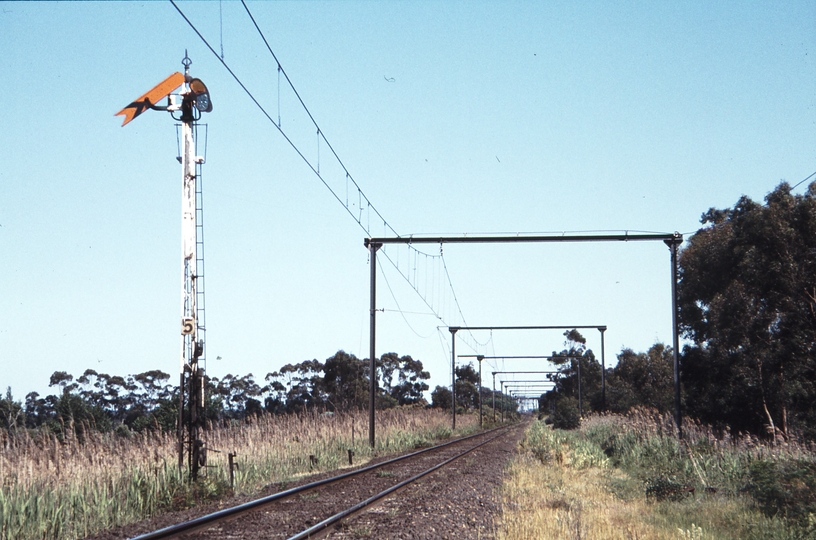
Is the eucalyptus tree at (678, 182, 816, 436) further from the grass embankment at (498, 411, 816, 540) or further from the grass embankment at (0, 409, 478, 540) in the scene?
the grass embankment at (0, 409, 478, 540)

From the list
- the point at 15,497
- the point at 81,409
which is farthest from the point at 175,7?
the point at 81,409

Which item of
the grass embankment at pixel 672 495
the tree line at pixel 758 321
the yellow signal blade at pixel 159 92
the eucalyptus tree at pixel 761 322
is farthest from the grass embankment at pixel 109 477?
the eucalyptus tree at pixel 761 322

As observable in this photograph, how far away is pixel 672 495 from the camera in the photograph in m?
14.3

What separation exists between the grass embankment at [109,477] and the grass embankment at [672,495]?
535 centimetres

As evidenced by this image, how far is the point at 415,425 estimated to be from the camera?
41.1 metres

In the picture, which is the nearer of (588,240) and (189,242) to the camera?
(189,242)

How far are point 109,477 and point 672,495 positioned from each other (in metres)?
9.81

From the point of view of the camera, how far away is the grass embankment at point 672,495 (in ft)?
33.2

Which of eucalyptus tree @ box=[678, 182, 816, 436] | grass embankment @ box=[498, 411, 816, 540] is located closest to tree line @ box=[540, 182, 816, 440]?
eucalyptus tree @ box=[678, 182, 816, 436]

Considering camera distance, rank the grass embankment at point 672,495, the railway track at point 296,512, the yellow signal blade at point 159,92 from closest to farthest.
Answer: the railway track at point 296,512
the grass embankment at point 672,495
the yellow signal blade at point 159,92

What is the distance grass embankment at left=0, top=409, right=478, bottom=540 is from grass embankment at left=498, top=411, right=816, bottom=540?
17.6 feet

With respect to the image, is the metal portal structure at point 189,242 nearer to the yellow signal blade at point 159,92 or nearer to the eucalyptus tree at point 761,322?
the yellow signal blade at point 159,92

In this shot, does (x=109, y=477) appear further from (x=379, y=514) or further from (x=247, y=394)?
Answer: (x=247, y=394)

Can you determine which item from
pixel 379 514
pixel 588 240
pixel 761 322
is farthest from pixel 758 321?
pixel 379 514
